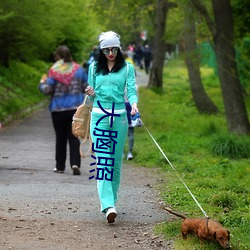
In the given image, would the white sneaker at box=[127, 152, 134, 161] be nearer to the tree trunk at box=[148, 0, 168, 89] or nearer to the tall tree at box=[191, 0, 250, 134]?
the tall tree at box=[191, 0, 250, 134]

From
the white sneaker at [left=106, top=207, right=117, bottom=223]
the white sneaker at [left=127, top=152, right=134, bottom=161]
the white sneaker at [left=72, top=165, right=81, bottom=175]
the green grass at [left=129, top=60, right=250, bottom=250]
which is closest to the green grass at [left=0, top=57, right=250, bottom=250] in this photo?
the green grass at [left=129, top=60, right=250, bottom=250]

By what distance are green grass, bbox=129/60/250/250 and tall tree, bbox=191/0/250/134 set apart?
32.7 inches

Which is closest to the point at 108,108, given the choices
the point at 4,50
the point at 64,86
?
the point at 64,86

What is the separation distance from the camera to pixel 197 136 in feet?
56.6

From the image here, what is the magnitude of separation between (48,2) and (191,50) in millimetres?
6420

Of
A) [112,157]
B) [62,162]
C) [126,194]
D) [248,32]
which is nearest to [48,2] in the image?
[248,32]

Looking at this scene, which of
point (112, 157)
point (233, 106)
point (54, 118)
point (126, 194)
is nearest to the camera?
point (112, 157)

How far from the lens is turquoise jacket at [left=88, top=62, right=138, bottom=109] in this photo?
24.7ft

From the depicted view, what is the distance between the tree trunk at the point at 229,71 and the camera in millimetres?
16219

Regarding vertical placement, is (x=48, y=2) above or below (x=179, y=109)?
above

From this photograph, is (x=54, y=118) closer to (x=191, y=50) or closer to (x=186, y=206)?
(x=186, y=206)

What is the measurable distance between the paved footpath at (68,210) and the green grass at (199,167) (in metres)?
0.27

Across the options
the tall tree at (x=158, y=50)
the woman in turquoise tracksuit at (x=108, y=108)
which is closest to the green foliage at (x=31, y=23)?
the tall tree at (x=158, y=50)

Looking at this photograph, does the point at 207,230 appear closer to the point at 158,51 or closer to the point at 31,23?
the point at 31,23
